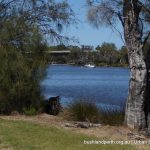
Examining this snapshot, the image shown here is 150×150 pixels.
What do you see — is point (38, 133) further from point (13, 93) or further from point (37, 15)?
point (37, 15)

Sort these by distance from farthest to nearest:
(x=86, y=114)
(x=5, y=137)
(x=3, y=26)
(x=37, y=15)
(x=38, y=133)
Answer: (x=37, y=15), (x=3, y=26), (x=86, y=114), (x=38, y=133), (x=5, y=137)

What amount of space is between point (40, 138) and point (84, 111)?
4.37 metres

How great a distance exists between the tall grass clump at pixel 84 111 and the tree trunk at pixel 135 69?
4.56 ft

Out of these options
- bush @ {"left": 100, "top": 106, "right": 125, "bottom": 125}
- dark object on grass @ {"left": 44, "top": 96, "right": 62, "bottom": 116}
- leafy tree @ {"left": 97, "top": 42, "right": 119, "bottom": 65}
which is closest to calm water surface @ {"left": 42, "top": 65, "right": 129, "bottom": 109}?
dark object on grass @ {"left": 44, "top": 96, "right": 62, "bottom": 116}

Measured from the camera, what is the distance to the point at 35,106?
16.5m

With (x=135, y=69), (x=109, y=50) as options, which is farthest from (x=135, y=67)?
(x=109, y=50)

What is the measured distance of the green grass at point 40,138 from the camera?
1022cm

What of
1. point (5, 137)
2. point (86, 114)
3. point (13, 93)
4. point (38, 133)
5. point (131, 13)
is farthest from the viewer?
point (13, 93)

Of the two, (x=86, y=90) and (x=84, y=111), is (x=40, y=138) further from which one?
(x=86, y=90)

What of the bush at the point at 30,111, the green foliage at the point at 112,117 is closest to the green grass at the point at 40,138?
the green foliage at the point at 112,117

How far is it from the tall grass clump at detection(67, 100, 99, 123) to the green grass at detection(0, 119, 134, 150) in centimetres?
252

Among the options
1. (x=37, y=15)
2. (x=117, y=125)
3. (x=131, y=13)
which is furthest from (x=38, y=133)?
(x=37, y=15)

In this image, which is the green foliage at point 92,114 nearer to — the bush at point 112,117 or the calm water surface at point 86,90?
the bush at point 112,117

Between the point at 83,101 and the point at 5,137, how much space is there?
4891mm
